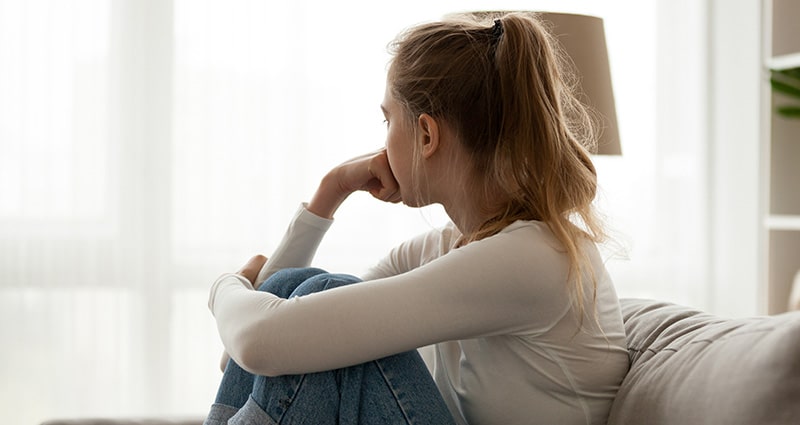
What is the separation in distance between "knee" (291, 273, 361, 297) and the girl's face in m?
0.20

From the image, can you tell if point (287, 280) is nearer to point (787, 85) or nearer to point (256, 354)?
point (256, 354)

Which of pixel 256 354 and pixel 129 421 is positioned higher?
pixel 256 354

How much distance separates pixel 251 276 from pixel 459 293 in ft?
1.90

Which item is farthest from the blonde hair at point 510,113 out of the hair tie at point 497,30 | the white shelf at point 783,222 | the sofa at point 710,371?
the white shelf at point 783,222

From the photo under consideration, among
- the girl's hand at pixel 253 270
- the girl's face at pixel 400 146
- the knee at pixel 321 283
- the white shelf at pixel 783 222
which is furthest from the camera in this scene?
the white shelf at pixel 783 222

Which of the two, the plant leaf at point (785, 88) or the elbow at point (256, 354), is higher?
the plant leaf at point (785, 88)

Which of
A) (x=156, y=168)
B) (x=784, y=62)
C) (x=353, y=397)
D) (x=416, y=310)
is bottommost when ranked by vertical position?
(x=353, y=397)

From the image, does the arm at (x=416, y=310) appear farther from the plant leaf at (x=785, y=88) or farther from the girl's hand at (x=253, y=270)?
the plant leaf at (x=785, y=88)

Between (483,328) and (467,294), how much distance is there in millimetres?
60

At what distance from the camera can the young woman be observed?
1.18m

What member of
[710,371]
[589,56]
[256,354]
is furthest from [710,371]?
[589,56]

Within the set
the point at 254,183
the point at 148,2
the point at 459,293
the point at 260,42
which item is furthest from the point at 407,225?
the point at 459,293

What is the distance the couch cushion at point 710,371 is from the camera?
98 cm

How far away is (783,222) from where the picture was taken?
9.61ft
